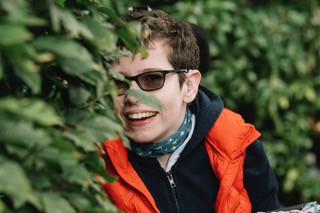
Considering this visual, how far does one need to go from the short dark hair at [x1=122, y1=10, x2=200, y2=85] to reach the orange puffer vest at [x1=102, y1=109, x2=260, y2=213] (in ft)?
1.15

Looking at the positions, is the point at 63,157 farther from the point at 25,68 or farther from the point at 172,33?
the point at 172,33

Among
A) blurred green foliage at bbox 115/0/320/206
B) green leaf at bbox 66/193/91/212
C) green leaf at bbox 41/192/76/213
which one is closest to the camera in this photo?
green leaf at bbox 41/192/76/213

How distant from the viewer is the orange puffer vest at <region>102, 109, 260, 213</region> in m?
1.60

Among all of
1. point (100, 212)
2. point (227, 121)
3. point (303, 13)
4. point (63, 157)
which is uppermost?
point (303, 13)

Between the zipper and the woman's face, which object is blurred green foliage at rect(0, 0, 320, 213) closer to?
the woman's face

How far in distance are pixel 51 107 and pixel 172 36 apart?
3.62 feet

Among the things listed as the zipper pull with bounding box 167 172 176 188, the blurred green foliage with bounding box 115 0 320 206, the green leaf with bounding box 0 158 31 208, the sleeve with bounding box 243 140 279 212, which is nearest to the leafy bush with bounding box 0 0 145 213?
the green leaf with bounding box 0 158 31 208

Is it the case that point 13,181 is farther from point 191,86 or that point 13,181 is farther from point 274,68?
point 274,68

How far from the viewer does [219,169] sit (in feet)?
5.64

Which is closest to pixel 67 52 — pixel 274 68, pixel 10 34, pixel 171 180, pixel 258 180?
pixel 10 34

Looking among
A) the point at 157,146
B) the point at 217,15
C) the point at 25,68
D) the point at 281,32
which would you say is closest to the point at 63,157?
the point at 25,68

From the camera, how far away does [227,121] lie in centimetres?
182

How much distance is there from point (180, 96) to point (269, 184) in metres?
0.66

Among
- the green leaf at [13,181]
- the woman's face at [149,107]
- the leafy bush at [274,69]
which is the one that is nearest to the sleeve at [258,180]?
the woman's face at [149,107]
